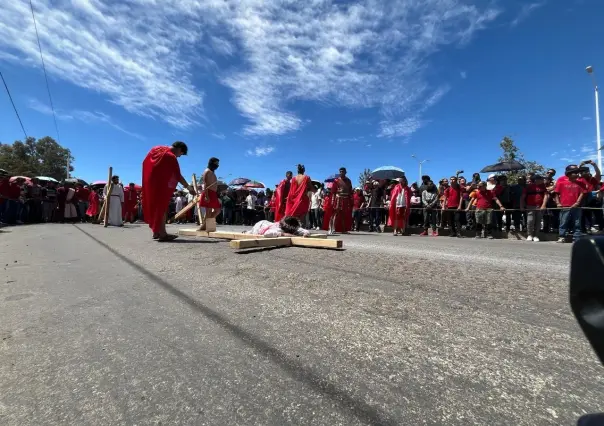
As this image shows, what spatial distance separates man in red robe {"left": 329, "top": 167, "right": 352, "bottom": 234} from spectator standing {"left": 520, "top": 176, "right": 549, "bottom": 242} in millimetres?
5446

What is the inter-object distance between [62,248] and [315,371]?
22.4 ft

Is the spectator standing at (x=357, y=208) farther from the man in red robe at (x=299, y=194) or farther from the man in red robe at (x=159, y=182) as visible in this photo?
the man in red robe at (x=159, y=182)

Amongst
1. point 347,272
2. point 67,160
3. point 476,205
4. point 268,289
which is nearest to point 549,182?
point 476,205

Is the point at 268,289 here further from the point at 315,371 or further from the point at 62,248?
the point at 62,248

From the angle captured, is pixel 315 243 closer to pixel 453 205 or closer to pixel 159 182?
pixel 159 182

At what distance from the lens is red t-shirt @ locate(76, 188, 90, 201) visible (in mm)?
18641

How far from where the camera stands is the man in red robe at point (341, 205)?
479 inches

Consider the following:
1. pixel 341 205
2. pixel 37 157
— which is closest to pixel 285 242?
pixel 341 205

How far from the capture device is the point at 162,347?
2.04 meters

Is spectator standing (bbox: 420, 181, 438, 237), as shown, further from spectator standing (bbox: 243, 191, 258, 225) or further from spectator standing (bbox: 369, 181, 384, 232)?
spectator standing (bbox: 243, 191, 258, 225)

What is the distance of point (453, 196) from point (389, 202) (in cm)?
238

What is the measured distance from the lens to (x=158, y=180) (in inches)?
287

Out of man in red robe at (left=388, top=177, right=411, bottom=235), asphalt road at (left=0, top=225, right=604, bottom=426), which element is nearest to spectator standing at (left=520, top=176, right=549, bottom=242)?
man in red robe at (left=388, top=177, right=411, bottom=235)

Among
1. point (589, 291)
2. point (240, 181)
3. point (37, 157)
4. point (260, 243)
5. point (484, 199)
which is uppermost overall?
point (37, 157)
